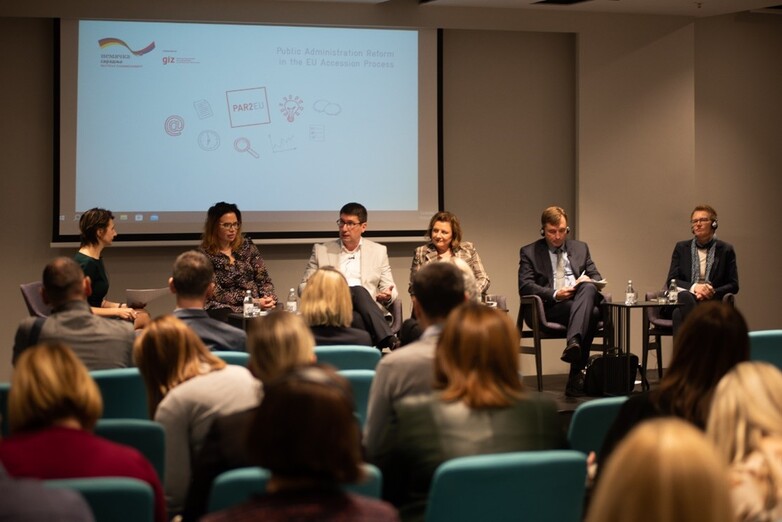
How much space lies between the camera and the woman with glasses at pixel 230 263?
266 inches

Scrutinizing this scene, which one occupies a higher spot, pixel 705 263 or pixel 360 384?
pixel 705 263

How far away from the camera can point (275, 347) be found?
2.74 m

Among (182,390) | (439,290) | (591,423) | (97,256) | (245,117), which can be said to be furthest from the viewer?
(245,117)

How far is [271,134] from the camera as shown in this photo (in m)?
7.64

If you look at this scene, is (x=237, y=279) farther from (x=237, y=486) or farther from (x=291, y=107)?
(x=237, y=486)

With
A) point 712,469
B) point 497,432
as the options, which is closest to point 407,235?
point 497,432

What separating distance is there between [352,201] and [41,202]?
7.67 ft

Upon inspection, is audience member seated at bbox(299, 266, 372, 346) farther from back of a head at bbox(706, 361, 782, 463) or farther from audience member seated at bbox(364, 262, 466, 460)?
back of a head at bbox(706, 361, 782, 463)

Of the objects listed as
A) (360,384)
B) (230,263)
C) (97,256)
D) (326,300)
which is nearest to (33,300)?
(97,256)

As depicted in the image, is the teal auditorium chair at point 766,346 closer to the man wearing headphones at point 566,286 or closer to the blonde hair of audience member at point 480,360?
the man wearing headphones at point 566,286

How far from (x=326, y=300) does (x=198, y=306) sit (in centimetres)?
58

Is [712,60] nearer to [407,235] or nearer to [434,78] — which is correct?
[434,78]

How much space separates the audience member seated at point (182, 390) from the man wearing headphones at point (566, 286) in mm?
4316

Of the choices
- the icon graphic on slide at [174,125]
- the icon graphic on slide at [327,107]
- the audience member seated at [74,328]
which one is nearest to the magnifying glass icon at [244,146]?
the icon graphic on slide at [174,125]
